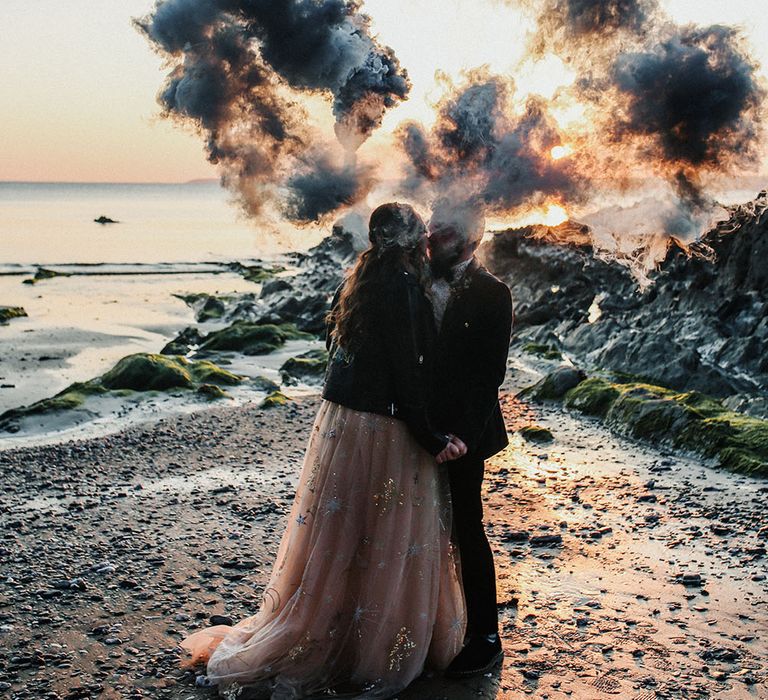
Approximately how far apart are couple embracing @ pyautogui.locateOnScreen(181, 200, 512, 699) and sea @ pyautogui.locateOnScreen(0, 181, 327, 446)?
0.99 meters

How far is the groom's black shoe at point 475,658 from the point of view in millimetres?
4738

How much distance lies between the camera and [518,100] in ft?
16.1

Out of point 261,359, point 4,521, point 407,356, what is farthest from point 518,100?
point 261,359

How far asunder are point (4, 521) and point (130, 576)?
6.54ft

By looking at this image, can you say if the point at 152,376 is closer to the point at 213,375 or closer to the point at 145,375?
the point at 145,375

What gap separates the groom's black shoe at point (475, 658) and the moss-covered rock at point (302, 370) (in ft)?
33.0

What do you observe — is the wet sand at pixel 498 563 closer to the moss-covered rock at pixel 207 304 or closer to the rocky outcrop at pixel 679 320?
the rocky outcrop at pixel 679 320

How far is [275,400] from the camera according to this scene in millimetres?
12711

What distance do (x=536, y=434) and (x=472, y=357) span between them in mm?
6151

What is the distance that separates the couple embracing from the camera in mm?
4422

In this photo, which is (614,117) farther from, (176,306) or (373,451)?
(176,306)

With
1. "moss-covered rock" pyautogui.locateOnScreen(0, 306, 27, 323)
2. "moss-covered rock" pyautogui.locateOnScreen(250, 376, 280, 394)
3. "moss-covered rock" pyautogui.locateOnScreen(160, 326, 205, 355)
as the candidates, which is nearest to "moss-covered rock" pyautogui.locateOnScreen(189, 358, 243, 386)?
"moss-covered rock" pyautogui.locateOnScreen(250, 376, 280, 394)

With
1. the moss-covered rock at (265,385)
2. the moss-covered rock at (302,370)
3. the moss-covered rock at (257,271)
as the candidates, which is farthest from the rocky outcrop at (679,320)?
the moss-covered rock at (257,271)

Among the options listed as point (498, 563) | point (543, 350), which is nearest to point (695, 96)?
point (498, 563)
